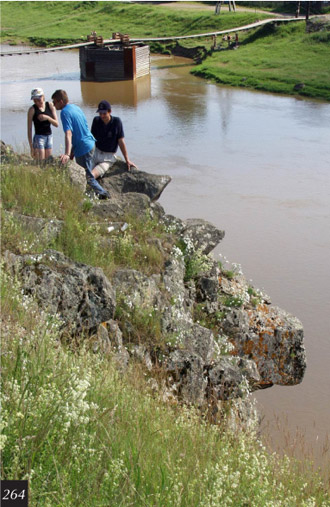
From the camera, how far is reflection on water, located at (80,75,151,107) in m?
29.4

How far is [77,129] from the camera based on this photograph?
10.2 m

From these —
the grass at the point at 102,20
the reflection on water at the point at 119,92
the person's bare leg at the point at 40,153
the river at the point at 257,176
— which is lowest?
the river at the point at 257,176

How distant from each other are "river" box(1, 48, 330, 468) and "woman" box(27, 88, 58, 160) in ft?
4.33

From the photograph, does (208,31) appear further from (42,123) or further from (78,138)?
(78,138)

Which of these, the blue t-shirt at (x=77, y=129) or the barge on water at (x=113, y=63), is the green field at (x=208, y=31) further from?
the blue t-shirt at (x=77, y=129)

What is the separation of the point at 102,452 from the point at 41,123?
7896 millimetres

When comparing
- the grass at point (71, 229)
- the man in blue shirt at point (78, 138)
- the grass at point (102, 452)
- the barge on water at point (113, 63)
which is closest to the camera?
the grass at point (102, 452)

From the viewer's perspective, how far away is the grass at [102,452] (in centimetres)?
324

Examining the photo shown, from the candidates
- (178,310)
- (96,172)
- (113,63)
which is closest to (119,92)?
(113,63)

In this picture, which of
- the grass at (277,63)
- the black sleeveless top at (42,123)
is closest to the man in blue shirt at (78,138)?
the black sleeveless top at (42,123)

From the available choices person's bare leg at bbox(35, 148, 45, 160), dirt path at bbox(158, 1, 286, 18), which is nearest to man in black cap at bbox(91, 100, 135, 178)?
person's bare leg at bbox(35, 148, 45, 160)

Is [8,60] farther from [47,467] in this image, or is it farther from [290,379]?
[47,467]

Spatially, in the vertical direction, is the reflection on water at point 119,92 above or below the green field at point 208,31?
below

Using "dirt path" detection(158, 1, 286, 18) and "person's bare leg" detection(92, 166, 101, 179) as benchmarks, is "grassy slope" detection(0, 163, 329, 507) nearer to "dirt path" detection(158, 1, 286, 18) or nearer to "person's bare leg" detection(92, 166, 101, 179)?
"person's bare leg" detection(92, 166, 101, 179)
